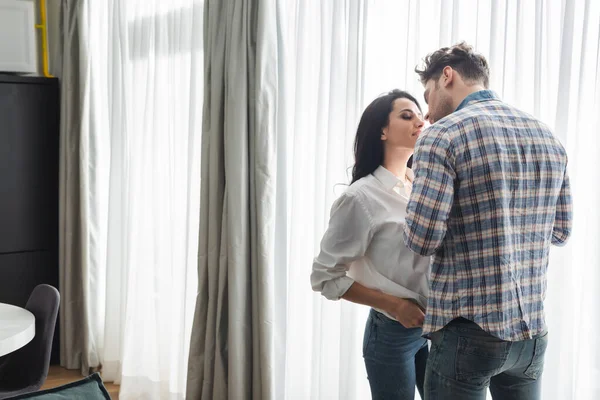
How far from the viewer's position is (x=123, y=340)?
13.5ft

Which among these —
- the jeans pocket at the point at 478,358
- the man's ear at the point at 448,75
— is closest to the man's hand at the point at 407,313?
the jeans pocket at the point at 478,358

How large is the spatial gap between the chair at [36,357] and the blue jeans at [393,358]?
1563 mm

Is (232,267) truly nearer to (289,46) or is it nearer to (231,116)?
(231,116)

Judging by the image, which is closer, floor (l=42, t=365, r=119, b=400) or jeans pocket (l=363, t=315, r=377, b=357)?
jeans pocket (l=363, t=315, r=377, b=357)

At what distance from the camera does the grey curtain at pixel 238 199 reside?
3010 mm

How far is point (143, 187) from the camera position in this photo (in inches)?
158

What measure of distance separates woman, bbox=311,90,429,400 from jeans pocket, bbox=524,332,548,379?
0.31 m

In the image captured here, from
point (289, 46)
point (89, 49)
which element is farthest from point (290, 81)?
point (89, 49)

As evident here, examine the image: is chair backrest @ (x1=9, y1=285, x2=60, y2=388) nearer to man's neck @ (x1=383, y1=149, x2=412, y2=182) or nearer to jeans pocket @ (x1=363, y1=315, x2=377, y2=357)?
jeans pocket @ (x1=363, y1=315, x2=377, y2=357)

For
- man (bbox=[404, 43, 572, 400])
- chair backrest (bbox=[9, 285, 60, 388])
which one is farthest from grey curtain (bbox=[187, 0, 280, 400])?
man (bbox=[404, 43, 572, 400])

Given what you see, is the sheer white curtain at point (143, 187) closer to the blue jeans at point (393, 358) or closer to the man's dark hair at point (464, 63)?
the blue jeans at point (393, 358)

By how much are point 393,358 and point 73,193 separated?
311 centimetres

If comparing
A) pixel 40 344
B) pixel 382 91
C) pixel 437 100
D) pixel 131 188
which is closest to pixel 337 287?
pixel 437 100

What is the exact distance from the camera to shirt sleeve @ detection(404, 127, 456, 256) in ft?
5.19
